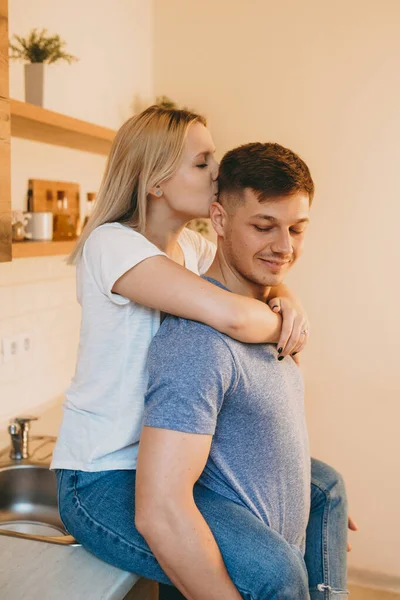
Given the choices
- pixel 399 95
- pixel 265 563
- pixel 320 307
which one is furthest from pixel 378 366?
pixel 265 563

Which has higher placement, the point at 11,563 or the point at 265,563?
the point at 265,563

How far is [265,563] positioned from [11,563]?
1.70ft

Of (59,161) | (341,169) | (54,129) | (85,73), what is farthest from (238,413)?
(341,169)

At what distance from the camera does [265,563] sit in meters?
1.16

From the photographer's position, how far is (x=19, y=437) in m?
1.97

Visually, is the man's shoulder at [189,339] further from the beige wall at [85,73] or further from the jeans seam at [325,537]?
the beige wall at [85,73]

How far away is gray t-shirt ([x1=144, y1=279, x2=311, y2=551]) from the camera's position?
44.8 inches

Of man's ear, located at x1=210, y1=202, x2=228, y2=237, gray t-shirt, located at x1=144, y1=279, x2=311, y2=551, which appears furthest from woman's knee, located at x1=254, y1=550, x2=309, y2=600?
man's ear, located at x1=210, y1=202, x2=228, y2=237

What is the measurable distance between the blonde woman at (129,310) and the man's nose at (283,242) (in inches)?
4.8

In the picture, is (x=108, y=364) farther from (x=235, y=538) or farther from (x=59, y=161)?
(x=59, y=161)

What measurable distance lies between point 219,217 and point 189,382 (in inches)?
17.1

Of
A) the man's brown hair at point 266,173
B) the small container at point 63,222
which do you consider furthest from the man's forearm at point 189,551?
the small container at point 63,222

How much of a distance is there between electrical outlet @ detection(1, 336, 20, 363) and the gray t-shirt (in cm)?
107

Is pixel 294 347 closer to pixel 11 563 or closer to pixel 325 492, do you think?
pixel 325 492
